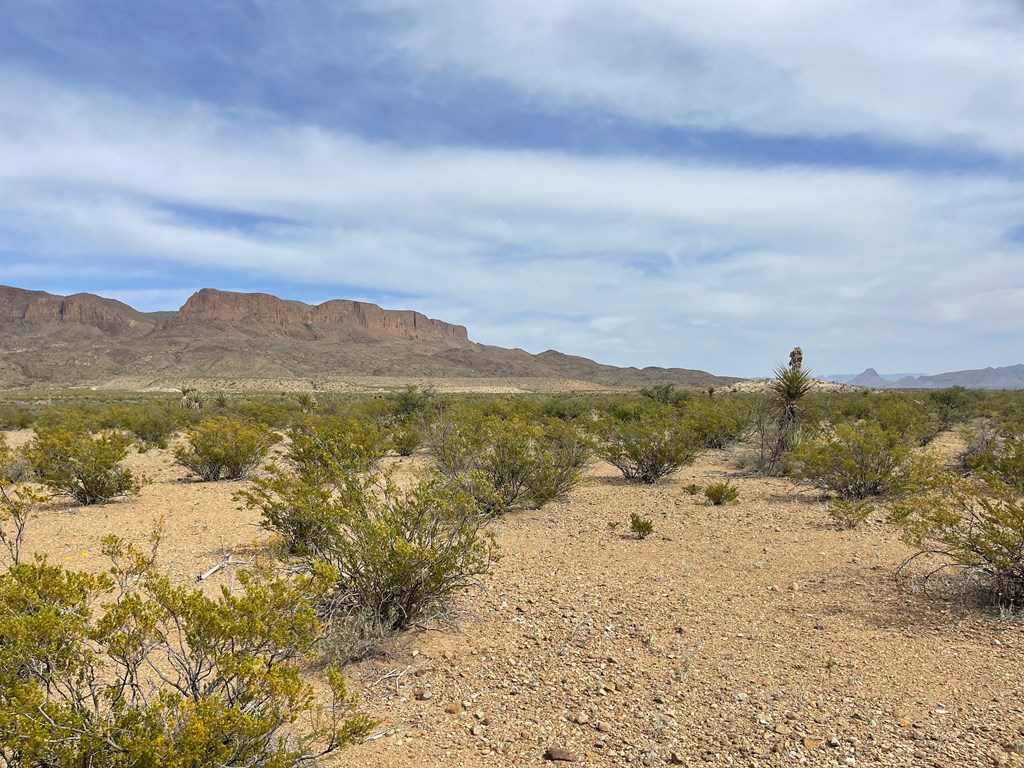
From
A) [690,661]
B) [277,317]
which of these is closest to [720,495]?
[690,661]

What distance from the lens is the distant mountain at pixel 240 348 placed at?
92250mm

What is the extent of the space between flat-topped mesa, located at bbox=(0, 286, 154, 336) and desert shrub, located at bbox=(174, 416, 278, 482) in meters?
168

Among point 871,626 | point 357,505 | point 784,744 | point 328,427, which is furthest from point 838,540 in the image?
point 328,427

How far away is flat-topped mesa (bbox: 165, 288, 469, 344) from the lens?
154 metres

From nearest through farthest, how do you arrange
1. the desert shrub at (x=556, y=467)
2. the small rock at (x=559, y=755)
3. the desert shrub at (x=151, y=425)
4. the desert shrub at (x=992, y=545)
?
the small rock at (x=559, y=755) < the desert shrub at (x=992, y=545) < the desert shrub at (x=556, y=467) < the desert shrub at (x=151, y=425)

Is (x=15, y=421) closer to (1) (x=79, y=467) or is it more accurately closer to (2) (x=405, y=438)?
(2) (x=405, y=438)

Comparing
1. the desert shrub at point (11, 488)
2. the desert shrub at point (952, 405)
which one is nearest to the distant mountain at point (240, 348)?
the desert shrub at point (952, 405)

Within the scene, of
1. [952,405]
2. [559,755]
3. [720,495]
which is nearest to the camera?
[559,755]

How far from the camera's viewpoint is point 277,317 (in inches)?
6560

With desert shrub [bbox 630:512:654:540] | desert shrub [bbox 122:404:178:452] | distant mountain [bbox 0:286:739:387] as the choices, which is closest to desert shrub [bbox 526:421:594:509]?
desert shrub [bbox 630:512:654:540]

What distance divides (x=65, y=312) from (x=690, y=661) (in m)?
199

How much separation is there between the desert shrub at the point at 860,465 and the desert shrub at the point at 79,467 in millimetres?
12734

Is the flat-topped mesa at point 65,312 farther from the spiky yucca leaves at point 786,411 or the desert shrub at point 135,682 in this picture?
the desert shrub at point 135,682

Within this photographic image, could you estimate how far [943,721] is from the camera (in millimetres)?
4000
